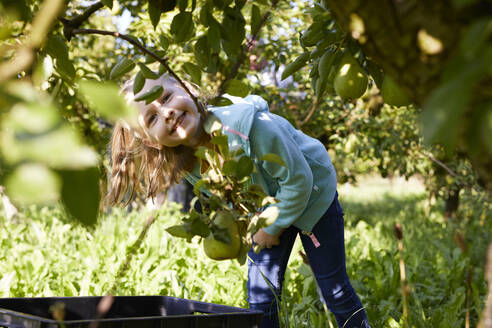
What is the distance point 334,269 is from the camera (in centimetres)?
195

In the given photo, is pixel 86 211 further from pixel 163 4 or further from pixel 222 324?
pixel 163 4

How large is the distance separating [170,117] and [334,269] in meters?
0.84

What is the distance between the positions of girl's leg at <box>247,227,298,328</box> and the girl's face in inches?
23.5

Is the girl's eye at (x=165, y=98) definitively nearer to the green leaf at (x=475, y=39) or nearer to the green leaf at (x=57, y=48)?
the green leaf at (x=57, y=48)

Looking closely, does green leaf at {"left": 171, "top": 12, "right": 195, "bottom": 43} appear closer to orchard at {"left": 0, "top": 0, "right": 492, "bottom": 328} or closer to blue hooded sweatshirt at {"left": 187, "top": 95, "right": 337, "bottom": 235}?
orchard at {"left": 0, "top": 0, "right": 492, "bottom": 328}

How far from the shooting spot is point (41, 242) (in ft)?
12.5

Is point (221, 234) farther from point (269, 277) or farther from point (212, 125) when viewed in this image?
point (269, 277)

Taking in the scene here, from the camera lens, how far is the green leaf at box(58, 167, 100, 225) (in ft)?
1.18

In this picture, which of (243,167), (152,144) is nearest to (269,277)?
(152,144)

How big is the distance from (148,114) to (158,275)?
4.97ft

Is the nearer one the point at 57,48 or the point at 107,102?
the point at 107,102

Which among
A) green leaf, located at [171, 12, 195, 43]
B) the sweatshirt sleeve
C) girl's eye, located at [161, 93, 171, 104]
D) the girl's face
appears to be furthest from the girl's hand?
green leaf, located at [171, 12, 195, 43]

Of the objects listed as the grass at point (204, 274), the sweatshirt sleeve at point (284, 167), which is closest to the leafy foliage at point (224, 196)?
the sweatshirt sleeve at point (284, 167)

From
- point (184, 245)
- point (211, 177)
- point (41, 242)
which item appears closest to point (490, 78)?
point (211, 177)
